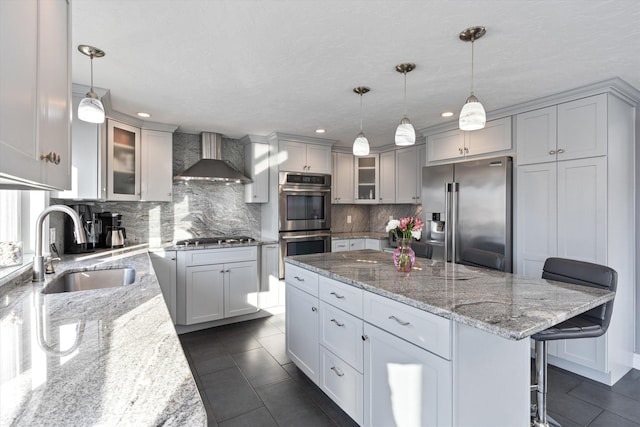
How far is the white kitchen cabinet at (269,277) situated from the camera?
161 inches

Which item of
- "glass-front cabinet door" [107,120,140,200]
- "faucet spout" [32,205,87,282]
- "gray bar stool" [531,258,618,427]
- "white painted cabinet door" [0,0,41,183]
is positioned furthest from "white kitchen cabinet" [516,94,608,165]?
"glass-front cabinet door" [107,120,140,200]

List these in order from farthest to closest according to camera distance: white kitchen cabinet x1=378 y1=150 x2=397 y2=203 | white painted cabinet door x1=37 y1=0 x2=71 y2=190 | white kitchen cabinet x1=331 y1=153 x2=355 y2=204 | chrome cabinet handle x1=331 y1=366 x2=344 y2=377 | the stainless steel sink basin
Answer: white kitchen cabinet x1=331 y1=153 x2=355 y2=204, white kitchen cabinet x1=378 y1=150 x2=397 y2=203, the stainless steel sink basin, chrome cabinet handle x1=331 y1=366 x2=344 y2=377, white painted cabinet door x1=37 y1=0 x2=71 y2=190

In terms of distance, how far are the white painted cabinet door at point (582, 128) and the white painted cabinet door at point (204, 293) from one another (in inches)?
140

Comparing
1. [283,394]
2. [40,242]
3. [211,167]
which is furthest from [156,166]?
[283,394]

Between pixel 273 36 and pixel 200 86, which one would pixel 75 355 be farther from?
pixel 200 86

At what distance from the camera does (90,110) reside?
1.71 meters

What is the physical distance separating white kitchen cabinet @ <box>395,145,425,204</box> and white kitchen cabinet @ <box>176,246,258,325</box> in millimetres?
2241

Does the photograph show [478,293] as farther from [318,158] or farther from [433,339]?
[318,158]

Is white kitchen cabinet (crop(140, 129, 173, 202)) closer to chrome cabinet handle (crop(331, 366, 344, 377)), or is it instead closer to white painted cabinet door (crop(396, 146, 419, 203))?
chrome cabinet handle (crop(331, 366, 344, 377))

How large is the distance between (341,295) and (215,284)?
2.15 meters

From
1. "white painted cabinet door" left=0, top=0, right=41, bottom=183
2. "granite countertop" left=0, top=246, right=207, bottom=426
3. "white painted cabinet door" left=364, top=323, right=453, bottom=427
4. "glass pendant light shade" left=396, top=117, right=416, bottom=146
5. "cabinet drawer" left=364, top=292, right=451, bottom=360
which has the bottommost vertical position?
"white painted cabinet door" left=364, top=323, right=453, bottom=427

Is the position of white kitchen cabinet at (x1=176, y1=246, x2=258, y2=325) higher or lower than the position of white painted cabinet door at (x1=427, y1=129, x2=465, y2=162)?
lower

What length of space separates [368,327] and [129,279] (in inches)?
68.4

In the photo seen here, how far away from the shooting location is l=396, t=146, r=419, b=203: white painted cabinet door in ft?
14.8
